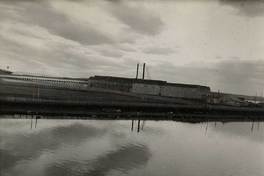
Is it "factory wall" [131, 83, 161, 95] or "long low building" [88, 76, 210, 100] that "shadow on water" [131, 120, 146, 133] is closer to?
"long low building" [88, 76, 210, 100]

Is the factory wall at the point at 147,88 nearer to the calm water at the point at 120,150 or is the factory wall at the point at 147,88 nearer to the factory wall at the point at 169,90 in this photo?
the factory wall at the point at 169,90

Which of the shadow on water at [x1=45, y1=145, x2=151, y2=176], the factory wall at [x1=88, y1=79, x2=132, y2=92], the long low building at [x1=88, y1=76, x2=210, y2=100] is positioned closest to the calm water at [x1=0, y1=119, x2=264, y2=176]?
the shadow on water at [x1=45, y1=145, x2=151, y2=176]

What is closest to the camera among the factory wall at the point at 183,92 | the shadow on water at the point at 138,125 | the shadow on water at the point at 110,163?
the shadow on water at the point at 110,163

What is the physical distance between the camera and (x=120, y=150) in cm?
761

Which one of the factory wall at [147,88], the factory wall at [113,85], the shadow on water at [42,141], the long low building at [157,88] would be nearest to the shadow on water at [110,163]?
the shadow on water at [42,141]

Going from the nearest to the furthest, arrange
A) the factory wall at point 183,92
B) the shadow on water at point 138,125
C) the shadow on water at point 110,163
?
1. the shadow on water at point 110,163
2. the shadow on water at point 138,125
3. the factory wall at point 183,92

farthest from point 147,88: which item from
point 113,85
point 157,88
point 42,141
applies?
point 42,141

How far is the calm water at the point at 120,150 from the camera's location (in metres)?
6.16

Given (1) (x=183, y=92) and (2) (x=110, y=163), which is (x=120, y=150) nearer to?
(2) (x=110, y=163)

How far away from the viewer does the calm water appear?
616 centimetres

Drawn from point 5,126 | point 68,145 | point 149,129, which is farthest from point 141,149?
point 5,126

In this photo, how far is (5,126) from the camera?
26.5 ft

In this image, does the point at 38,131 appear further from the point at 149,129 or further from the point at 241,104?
the point at 241,104

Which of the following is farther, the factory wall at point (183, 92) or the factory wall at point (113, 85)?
the factory wall at point (183, 92)
